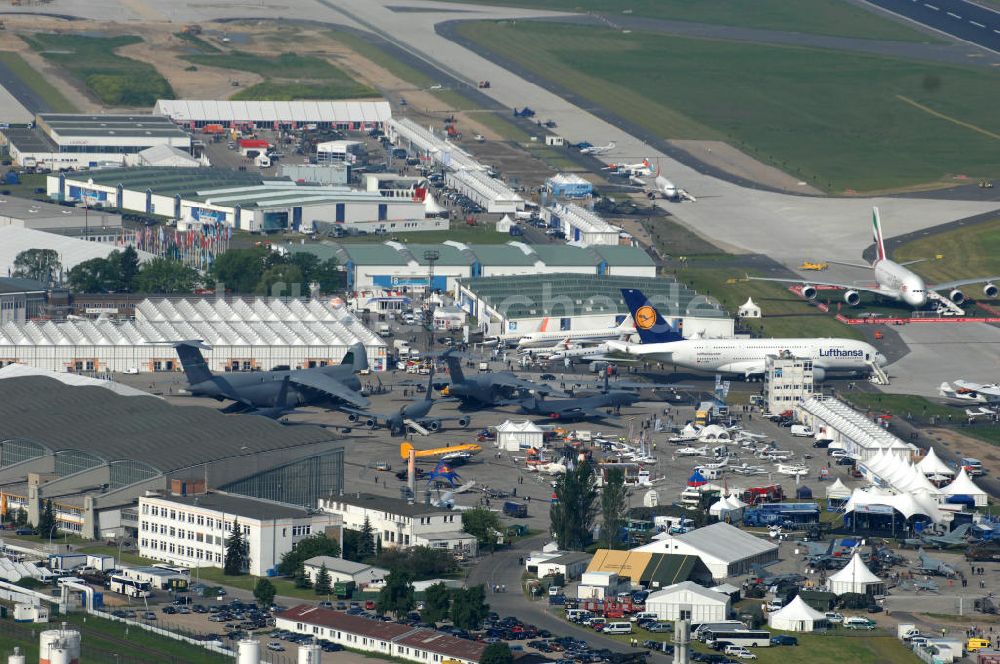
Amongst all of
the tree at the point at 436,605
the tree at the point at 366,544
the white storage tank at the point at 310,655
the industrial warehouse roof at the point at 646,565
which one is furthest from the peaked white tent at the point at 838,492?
the white storage tank at the point at 310,655

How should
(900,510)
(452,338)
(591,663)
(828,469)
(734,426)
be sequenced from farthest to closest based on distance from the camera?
(452,338), (734,426), (828,469), (900,510), (591,663)

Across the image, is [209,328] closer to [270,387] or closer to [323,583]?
[270,387]

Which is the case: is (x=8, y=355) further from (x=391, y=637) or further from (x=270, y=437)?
(x=391, y=637)

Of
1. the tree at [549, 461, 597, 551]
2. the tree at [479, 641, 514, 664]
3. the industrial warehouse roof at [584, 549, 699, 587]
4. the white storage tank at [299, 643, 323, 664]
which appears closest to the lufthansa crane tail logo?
the tree at [549, 461, 597, 551]

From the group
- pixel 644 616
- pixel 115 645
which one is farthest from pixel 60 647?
pixel 644 616

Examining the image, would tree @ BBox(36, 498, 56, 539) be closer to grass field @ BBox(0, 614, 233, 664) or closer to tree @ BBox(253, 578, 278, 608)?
grass field @ BBox(0, 614, 233, 664)

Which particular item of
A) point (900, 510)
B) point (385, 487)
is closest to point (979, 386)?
point (900, 510)
